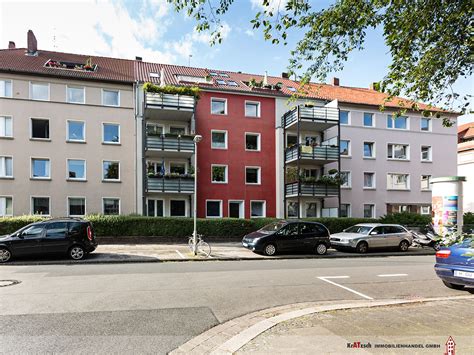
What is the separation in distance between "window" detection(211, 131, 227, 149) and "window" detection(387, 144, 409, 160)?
15.0 meters

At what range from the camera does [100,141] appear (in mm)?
26578

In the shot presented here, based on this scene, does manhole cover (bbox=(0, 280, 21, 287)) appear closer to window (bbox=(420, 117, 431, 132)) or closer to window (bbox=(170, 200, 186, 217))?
window (bbox=(170, 200, 186, 217))

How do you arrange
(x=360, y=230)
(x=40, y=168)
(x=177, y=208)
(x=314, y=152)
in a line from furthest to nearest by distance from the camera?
(x=314, y=152) < (x=177, y=208) < (x=40, y=168) < (x=360, y=230)

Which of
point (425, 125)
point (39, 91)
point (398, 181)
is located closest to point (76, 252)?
point (39, 91)

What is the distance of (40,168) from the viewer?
1001 inches

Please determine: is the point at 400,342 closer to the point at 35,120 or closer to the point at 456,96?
the point at 456,96

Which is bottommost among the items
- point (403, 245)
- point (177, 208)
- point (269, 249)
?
point (403, 245)

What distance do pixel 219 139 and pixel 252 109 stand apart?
3827mm

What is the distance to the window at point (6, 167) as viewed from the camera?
24594 mm

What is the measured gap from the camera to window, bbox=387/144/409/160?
33406 mm

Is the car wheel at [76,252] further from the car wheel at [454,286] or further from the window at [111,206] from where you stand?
the car wheel at [454,286]

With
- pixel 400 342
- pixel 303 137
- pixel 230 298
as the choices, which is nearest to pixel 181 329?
pixel 230 298

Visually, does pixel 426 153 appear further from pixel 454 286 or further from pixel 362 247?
pixel 454 286

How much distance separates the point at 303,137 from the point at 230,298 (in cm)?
2435
